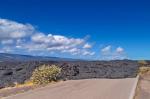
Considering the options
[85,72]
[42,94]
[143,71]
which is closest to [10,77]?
[85,72]

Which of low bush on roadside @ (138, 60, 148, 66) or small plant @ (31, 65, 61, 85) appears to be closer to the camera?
small plant @ (31, 65, 61, 85)

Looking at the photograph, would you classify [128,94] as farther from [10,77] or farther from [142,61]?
[142,61]

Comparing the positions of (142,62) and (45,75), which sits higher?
(142,62)

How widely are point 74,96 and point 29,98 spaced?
2465mm

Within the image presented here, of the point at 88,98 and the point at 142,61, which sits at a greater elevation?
the point at 142,61

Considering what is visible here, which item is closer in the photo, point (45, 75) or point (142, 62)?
point (45, 75)

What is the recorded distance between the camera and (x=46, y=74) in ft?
106

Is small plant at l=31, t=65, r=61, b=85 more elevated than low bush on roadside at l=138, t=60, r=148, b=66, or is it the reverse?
low bush on roadside at l=138, t=60, r=148, b=66

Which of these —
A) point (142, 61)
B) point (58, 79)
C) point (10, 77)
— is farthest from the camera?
point (142, 61)

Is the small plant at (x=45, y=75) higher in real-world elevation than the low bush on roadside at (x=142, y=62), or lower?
lower

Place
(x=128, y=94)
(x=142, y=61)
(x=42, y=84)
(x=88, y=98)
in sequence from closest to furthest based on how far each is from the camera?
(x=88, y=98) < (x=128, y=94) < (x=42, y=84) < (x=142, y=61)

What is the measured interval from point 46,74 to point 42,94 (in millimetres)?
9355

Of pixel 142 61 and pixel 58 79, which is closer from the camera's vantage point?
pixel 58 79

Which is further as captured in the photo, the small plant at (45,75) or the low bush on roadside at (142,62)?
the low bush on roadside at (142,62)
